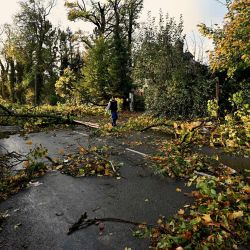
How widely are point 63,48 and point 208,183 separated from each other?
51.7 meters

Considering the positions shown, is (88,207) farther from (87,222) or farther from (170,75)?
(170,75)

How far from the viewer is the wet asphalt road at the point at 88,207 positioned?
206 inches

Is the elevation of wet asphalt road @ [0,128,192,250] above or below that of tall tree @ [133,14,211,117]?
below

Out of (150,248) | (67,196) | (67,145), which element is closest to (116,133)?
(67,145)

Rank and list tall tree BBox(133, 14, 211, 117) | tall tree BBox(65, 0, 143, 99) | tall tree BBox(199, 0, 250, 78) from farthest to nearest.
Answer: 1. tall tree BBox(65, 0, 143, 99)
2. tall tree BBox(133, 14, 211, 117)
3. tall tree BBox(199, 0, 250, 78)

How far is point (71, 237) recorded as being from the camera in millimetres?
5352

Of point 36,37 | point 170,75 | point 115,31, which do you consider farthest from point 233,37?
point 36,37


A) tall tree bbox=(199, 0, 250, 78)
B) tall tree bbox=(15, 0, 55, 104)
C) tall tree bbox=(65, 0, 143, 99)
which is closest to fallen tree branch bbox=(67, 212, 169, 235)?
tall tree bbox=(199, 0, 250, 78)

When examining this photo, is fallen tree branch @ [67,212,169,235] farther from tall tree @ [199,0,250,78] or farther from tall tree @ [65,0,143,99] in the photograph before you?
tall tree @ [65,0,143,99]

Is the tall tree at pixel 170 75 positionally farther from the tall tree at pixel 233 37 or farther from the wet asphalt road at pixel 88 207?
the wet asphalt road at pixel 88 207

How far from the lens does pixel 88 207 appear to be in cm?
661

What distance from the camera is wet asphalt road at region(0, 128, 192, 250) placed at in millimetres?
5230

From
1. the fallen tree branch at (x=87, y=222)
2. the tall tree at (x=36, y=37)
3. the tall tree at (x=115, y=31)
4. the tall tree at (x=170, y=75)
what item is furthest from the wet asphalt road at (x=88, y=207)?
the tall tree at (x=36, y=37)

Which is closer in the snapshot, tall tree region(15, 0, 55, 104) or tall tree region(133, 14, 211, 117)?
tall tree region(133, 14, 211, 117)
